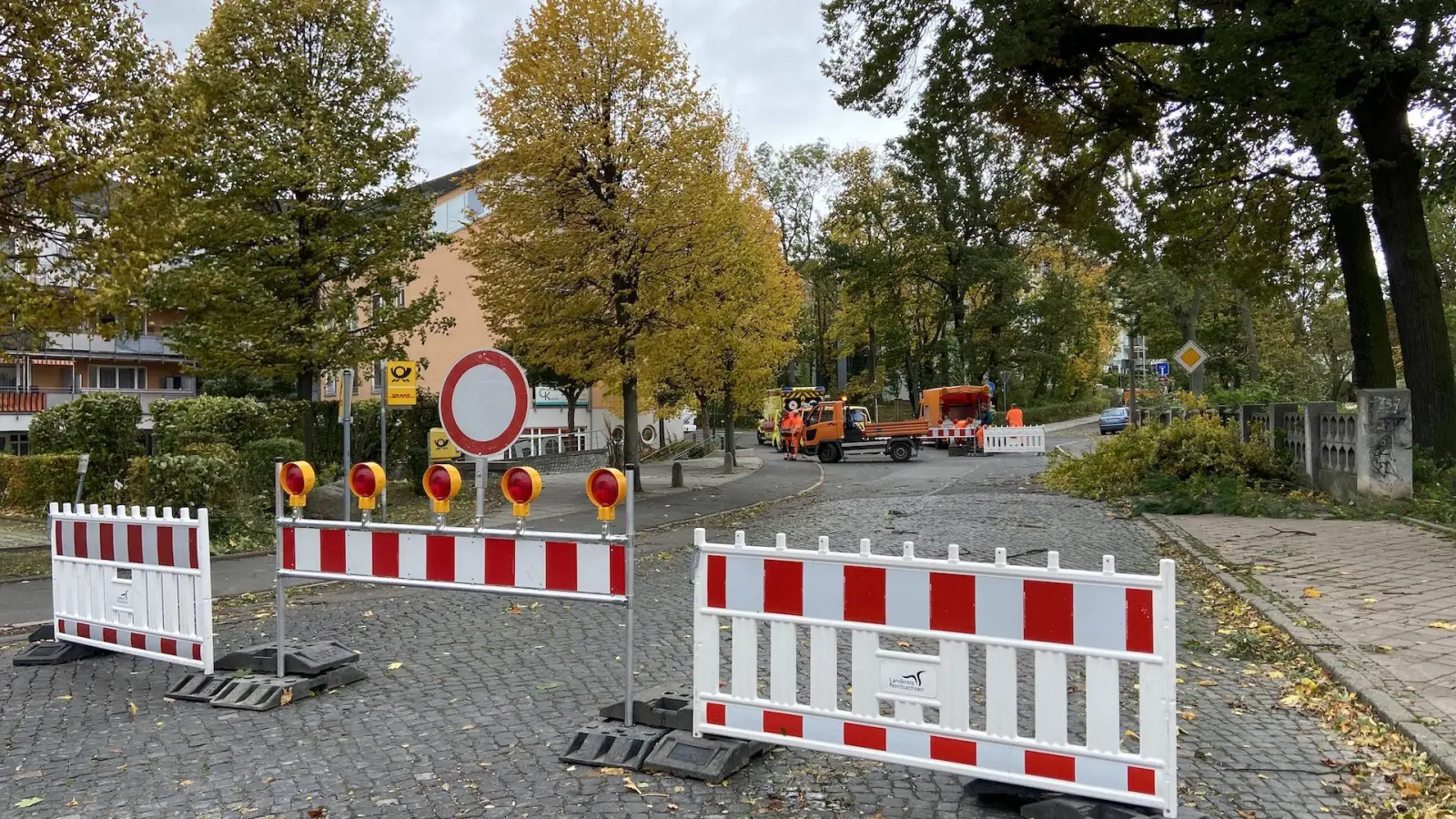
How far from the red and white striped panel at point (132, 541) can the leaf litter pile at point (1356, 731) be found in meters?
5.75

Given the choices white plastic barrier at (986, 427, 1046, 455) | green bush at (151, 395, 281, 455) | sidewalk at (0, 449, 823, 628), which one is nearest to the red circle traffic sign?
sidewalk at (0, 449, 823, 628)

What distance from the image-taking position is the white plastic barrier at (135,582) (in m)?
5.77

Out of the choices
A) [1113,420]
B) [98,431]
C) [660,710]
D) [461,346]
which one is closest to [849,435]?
[1113,420]

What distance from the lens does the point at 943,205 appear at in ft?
147

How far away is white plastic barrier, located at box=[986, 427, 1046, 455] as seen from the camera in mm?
33750

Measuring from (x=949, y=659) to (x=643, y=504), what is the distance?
49.5 ft

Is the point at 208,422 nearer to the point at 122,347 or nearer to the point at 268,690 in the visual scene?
the point at 268,690

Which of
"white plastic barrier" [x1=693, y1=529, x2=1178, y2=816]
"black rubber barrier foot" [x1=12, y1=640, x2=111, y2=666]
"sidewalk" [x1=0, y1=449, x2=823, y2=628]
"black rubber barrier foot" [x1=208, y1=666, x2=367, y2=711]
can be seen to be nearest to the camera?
"white plastic barrier" [x1=693, y1=529, x2=1178, y2=816]

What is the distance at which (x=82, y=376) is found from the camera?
4734 cm

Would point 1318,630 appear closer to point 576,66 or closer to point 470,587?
point 470,587

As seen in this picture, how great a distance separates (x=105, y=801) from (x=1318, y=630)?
725cm

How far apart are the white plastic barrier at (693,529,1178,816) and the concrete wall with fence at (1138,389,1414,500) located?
1195cm

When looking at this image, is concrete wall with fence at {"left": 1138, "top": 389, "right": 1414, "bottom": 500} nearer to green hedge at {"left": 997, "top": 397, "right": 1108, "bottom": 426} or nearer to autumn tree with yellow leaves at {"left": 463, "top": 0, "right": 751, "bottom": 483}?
autumn tree with yellow leaves at {"left": 463, "top": 0, "right": 751, "bottom": 483}

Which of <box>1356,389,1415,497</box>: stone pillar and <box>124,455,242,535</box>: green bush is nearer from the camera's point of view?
<box>124,455,242,535</box>: green bush
